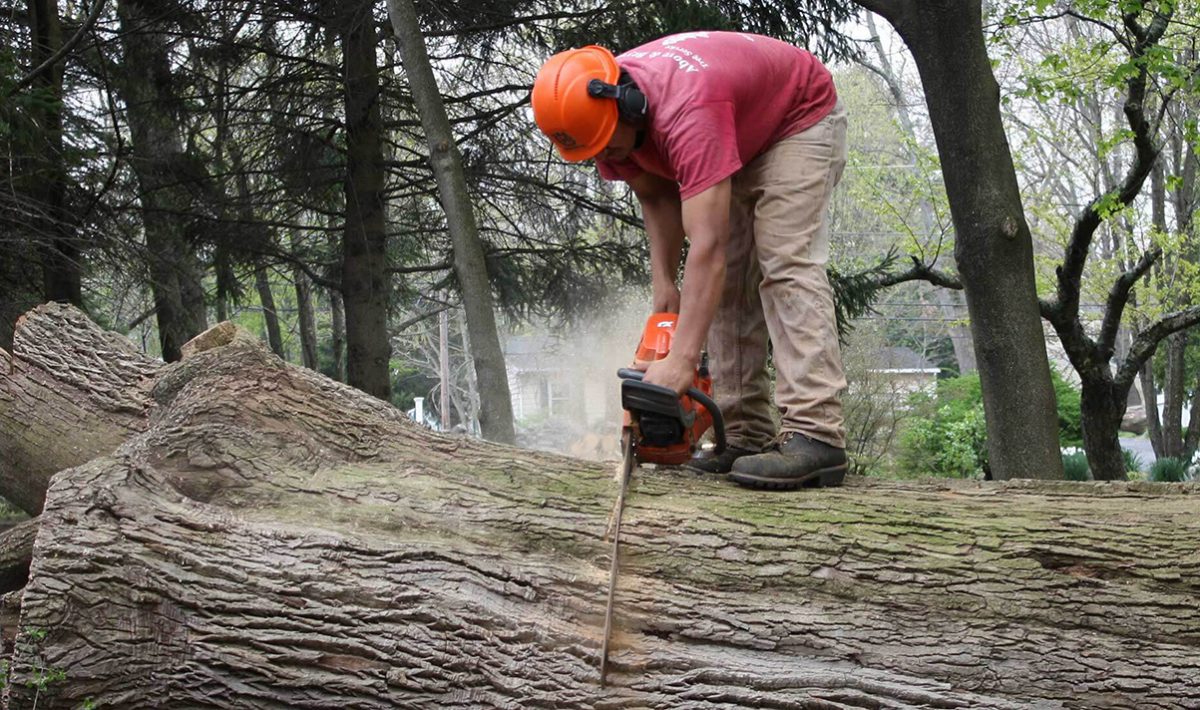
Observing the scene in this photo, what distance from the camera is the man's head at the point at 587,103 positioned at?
3.07 meters

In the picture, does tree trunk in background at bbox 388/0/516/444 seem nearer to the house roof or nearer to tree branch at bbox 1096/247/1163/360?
tree branch at bbox 1096/247/1163/360

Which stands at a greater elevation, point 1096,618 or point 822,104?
point 822,104

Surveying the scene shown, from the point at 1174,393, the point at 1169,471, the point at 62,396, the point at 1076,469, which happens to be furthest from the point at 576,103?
the point at 1174,393

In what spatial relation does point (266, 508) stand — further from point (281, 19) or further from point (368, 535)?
point (281, 19)

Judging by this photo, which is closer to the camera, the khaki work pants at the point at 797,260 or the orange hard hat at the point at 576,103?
the orange hard hat at the point at 576,103

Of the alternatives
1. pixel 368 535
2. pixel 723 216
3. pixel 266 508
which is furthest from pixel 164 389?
pixel 723 216

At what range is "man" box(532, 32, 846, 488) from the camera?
3.01 m

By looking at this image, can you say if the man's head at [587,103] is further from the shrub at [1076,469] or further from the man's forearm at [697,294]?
the shrub at [1076,469]

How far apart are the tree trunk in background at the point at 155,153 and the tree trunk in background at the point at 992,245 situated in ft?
18.0

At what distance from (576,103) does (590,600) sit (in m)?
1.51

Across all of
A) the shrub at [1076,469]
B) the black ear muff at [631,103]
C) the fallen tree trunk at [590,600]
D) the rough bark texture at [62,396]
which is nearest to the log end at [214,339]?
the rough bark texture at [62,396]

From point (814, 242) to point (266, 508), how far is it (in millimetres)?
2014

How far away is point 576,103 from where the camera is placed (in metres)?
3.07

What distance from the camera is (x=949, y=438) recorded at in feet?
48.9
